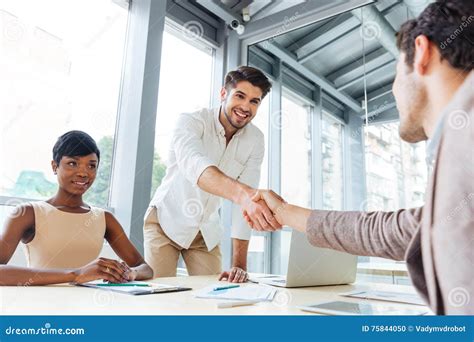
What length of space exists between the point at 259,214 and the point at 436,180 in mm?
924

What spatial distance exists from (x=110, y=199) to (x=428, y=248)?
7.10 feet

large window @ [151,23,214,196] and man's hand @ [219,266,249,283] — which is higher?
large window @ [151,23,214,196]

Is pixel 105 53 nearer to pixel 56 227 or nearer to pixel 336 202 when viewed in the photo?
pixel 56 227

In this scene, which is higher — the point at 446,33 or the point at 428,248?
the point at 446,33

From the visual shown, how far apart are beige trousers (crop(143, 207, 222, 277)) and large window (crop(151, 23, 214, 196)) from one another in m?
0.73

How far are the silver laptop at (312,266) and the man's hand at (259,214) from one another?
0.57 ft

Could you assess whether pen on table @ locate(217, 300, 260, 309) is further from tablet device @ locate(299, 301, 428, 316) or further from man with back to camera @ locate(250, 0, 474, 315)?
man with back to camera @ locate(250, 0, 474, 315)

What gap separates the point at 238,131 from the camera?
2.09 m

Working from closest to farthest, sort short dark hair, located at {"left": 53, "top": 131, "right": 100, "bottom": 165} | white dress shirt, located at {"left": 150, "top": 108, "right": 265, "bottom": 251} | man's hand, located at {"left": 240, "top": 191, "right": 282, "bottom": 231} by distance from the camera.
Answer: man's hand, located at {"left": 240, "top": 191, "right": 282, "bottom": 231} < short dark hair, located at {"left": 53, "top": 131, "right": 100, "bottom": 165} < white dress shirt, located at {"left": 150, "top": 108, "right": 265, "bottom": 251}

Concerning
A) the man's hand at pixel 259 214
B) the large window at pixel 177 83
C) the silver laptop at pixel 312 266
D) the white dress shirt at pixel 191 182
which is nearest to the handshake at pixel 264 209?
the man's hand at pixel 259 214

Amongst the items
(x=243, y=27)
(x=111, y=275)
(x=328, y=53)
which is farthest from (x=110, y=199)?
(x=328, y=53)

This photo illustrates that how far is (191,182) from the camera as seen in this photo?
1.79m

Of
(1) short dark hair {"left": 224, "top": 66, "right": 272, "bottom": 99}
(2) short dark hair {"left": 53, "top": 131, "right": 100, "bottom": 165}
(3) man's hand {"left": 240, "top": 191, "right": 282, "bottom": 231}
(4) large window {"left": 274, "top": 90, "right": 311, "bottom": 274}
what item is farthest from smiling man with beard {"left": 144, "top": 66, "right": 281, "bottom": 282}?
(4) large window {"left": 274, "top": 90, "right": 311, "bottom": 274}

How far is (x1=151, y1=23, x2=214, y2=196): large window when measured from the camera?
2688mm
